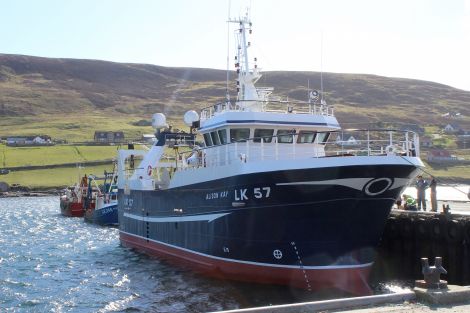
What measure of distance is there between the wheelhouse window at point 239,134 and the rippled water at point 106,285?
498cm

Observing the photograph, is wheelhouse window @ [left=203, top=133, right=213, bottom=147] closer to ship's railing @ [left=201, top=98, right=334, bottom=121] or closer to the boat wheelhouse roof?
the boat wheelhouse roof

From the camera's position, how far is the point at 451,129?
150 meters

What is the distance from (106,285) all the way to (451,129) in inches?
5639

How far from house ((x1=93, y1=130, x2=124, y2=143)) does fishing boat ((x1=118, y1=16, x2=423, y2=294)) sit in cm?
11053

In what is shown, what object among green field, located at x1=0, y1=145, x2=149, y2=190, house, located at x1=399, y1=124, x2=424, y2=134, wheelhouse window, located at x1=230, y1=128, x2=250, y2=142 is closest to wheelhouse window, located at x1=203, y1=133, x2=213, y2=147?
wheelhouse window, located at x1=230, y1=128, x2=250, y2=142

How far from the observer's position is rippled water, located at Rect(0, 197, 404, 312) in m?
17.2

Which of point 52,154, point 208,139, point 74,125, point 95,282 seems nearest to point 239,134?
point 208,139

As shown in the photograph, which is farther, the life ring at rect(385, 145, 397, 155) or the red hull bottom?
the red hull bottom

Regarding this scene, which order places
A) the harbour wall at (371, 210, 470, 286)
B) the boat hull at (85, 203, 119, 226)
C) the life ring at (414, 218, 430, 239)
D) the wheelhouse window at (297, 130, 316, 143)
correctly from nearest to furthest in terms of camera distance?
the harbour wall at (371, 210, 470, 286) → the life ring at (414, 218, 430, 239) → the wheelhouse window at (297, 130, 316, 143) → the boat hull at (85, 203, 119, 226)

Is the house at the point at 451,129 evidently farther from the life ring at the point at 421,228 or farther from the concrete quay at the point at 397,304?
the concrete quay at the point at 397,304

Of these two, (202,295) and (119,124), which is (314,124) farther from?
(119,124)

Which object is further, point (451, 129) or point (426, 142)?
point (451, 129)

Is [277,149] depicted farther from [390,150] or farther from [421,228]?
[421,228]

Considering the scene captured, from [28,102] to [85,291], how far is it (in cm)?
18641
